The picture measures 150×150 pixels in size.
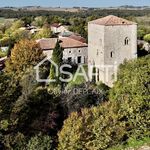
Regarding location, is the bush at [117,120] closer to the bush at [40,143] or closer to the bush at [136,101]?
the bush at [136,101]

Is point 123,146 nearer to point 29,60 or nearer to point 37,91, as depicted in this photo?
point 37,91

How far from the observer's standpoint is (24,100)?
2247cm

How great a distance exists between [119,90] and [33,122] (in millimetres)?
4738

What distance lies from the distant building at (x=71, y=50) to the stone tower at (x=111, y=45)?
7.07 metres

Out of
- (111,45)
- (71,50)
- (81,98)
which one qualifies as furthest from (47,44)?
(81,98)

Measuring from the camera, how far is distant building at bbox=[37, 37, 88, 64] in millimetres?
44625

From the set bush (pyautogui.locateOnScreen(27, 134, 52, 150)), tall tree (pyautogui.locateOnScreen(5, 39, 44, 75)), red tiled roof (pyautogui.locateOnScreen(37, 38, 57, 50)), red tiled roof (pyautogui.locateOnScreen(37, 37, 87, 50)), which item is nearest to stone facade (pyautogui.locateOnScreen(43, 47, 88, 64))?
red tiled roof (pyautogui.locateOnScreen(37, 37, 87, 50))

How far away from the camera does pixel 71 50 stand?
1777 inches

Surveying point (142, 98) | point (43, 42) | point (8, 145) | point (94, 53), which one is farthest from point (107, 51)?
point (8, 145)

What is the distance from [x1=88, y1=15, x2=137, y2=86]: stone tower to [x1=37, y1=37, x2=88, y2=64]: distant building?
707cm

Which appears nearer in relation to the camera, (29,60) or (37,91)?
(37,91)

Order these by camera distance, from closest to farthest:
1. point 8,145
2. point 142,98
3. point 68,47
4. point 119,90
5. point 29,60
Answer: point 8,145
point 142,98
point 119,90
point 29,60
point 68,47

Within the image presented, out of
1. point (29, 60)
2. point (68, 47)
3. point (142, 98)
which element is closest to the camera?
point (142, 98)

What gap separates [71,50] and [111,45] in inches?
355
